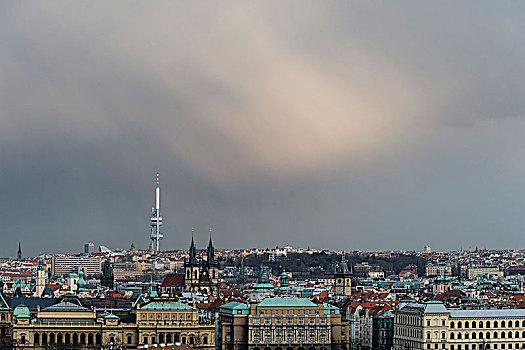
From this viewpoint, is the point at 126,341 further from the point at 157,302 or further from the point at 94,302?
the point at 94,302

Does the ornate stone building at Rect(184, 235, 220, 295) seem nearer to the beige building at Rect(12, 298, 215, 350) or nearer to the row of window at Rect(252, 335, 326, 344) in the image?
the row of window at Rect(252, 335, 326, 344)

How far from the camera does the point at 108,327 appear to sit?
3268 inches

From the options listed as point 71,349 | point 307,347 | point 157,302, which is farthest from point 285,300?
point 71,349

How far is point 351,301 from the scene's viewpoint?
99375 mm

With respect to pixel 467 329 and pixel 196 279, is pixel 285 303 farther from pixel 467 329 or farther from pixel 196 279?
pixel 196 279

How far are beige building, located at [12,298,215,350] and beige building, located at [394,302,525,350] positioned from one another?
559 inches

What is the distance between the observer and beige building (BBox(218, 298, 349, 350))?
86.2m

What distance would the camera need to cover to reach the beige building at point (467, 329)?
267 ft

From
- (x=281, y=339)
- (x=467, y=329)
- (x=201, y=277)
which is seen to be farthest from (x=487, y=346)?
(x=201, y=277)

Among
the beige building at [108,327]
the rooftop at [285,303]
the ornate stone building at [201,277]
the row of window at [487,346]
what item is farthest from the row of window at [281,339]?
the ornate stone building at [201,277]

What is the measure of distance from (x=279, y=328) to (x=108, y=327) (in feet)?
39.5

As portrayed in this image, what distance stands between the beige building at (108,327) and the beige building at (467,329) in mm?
14193

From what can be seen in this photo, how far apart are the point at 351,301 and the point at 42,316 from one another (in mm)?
27643

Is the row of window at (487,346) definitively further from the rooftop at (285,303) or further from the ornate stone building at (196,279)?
the ornate stone building at (196,279)
